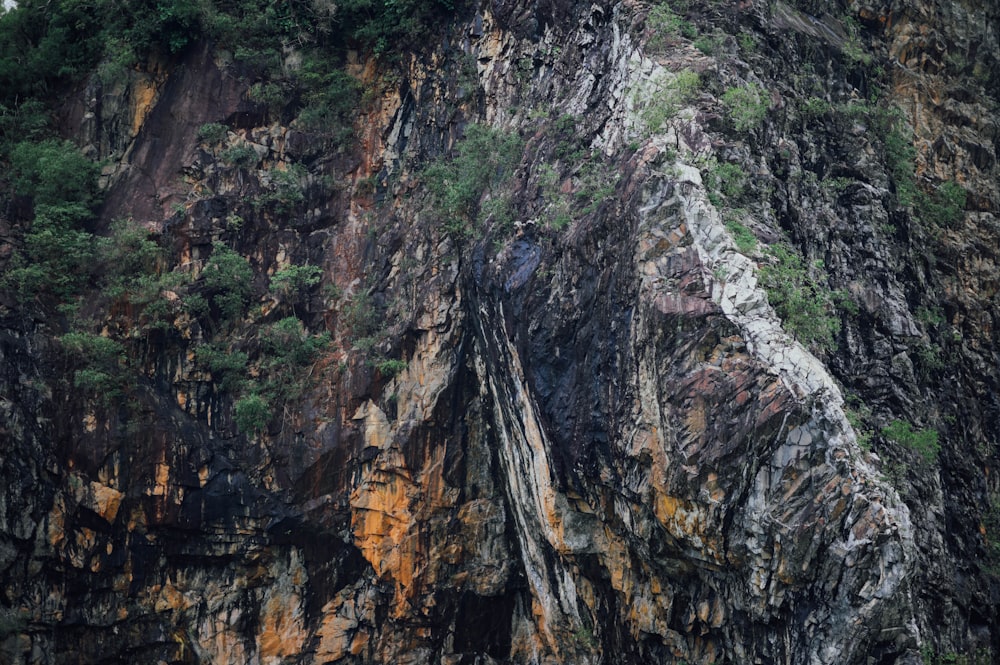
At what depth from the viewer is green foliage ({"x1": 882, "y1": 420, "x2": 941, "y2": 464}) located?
12.0 metres

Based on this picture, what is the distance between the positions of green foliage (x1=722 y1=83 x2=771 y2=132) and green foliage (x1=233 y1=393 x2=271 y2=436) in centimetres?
908

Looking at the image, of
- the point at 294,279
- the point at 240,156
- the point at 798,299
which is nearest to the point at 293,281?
the point at 294,279

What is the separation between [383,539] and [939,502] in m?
8.63

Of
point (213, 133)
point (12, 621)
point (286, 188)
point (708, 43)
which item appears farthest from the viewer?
point (213, 133)

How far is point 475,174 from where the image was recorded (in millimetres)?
15852

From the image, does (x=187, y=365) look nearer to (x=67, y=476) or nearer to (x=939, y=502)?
(x=67, y=476)

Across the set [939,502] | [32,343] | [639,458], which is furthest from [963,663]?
[32,343]

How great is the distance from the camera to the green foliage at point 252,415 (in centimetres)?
1588

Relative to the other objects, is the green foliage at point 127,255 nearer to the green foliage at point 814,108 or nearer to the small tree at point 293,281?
the small tree at point 293,281

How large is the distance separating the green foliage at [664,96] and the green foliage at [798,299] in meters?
2.53

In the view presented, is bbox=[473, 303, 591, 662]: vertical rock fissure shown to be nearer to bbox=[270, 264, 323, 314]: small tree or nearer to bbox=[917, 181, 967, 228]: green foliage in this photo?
bbox=[270, 264, 323, 314]: small tree

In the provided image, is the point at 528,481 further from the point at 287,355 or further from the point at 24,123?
the point at 24,123

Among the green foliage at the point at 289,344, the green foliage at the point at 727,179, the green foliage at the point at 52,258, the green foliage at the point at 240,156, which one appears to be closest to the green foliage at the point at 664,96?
the green foliage at the point at 727,179

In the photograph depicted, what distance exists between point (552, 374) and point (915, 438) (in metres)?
5.02
